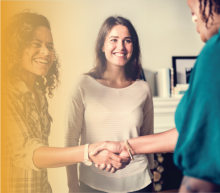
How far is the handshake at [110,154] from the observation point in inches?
37.8

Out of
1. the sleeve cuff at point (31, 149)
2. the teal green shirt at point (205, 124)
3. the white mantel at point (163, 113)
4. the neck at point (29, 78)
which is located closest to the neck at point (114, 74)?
the white mantel at point (163, 113)

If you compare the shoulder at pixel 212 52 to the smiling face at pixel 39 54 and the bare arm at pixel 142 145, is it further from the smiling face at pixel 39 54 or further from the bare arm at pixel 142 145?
the smiling face at pixel 39 54

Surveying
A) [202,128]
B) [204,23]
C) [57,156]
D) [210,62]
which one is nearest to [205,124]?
[202,128]

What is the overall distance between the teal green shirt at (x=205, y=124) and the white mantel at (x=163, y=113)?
64cm

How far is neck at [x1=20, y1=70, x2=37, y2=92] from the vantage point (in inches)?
37.7

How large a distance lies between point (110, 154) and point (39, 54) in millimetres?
583

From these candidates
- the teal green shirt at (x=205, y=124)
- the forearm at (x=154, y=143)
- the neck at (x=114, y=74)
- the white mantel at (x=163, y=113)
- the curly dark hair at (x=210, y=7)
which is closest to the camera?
the teal green shirt at (x=205, y=124)

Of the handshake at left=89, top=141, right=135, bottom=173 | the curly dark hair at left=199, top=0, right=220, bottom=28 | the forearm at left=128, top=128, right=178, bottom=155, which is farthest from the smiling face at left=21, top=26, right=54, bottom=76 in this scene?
the curly dark hair at left=199, top=0, right=220, bottom=28

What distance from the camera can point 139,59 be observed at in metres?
1.11

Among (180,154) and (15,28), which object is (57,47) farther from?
(180,154)

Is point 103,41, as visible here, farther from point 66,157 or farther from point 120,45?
point 66,157

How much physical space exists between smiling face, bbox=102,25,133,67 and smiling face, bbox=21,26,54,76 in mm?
269

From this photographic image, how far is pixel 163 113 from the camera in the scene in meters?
1.18

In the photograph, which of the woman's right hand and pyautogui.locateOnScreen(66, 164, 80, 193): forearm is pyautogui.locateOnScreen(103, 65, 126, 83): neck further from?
pyautogui.locateOnScreen(66, 164, 80, 193): forearm
